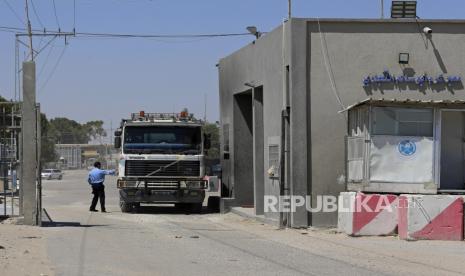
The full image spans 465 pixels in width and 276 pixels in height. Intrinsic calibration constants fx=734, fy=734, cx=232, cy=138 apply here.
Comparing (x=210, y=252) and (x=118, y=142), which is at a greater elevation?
(x=118, y=142)

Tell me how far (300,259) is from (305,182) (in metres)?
5.65

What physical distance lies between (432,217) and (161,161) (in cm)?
1018

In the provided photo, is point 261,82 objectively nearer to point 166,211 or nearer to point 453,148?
point 453,148

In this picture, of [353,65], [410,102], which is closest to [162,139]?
[353,65]

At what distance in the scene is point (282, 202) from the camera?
61.4 ft

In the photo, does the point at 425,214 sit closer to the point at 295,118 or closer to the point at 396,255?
the point at 396,255

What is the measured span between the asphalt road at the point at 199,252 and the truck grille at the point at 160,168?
3.73m

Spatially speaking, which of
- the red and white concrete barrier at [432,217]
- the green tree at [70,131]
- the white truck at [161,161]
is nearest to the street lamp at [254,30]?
the white truck at [161,161]

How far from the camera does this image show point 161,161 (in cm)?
2362

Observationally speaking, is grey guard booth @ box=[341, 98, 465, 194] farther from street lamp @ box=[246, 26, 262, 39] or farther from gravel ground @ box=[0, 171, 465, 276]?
street lamp @ box=[246, 26, 262, 39]

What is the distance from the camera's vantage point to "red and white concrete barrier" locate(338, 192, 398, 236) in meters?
16.5

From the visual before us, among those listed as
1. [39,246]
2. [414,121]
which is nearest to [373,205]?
[414,121]

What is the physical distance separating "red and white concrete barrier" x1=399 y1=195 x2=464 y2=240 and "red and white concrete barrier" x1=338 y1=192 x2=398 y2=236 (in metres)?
0.45

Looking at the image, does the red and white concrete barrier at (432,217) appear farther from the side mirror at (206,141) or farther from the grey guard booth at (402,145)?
the side mirror at (206,141)
